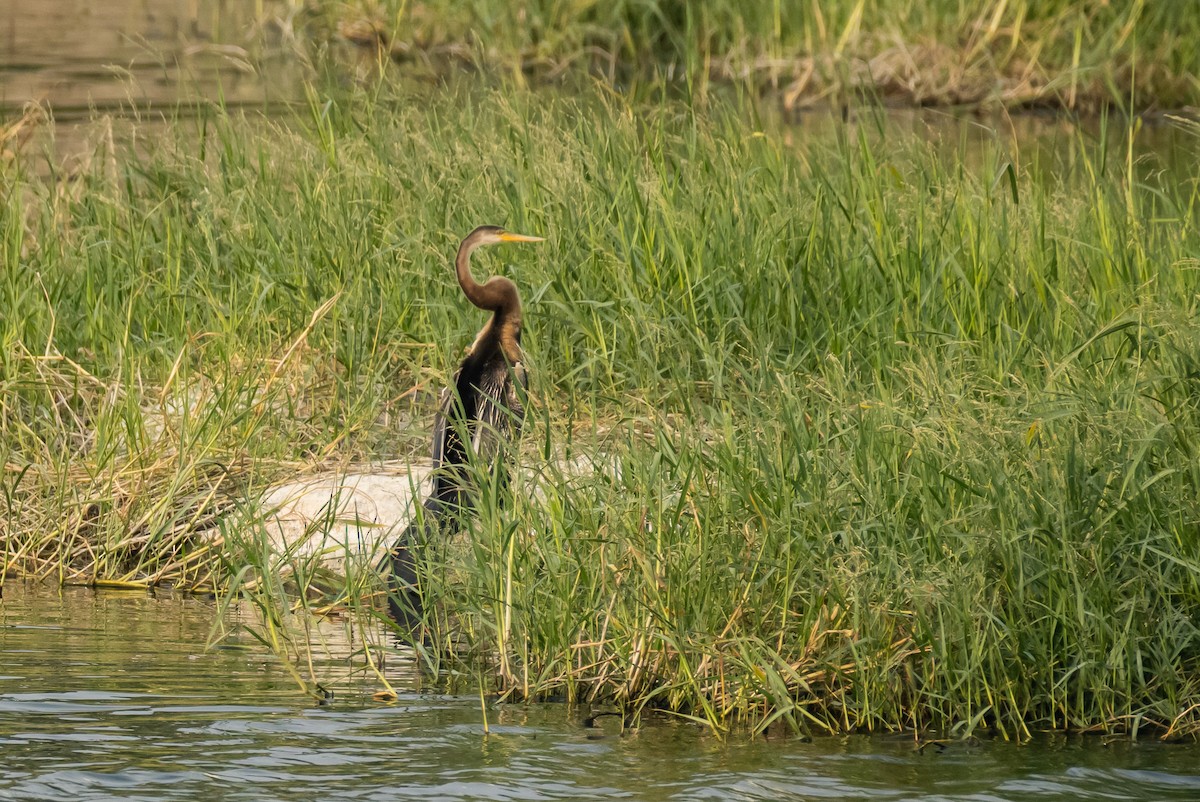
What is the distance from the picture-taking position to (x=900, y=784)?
461cm

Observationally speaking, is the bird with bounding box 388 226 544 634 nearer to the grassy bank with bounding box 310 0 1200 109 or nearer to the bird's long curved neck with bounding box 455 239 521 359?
the bird's long curved neck with bounding box 455 239 521 359

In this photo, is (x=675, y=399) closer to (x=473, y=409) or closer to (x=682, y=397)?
(x=473, y=409)

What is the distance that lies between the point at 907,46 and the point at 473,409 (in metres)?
Answer: 11.4

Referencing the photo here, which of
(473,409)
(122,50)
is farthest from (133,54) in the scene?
(473,409)

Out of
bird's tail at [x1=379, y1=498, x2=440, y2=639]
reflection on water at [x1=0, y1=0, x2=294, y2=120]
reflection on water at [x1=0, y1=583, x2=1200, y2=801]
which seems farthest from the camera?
reflection on water at [x1=0, y1=0, x2=294, y2=120]

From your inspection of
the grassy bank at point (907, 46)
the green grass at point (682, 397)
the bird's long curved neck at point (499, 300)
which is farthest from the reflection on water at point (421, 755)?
the grassy bank at point (907, 46)

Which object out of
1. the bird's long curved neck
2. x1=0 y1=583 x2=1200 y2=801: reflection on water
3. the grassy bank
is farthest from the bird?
the grassy bank

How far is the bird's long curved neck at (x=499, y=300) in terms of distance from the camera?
676 cm

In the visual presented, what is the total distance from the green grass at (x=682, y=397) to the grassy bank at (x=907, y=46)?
794 cm

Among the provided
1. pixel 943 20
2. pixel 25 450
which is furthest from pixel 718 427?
pixel 943 20

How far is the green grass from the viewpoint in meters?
5.07

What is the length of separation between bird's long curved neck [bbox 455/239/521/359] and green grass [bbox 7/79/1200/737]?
26 centimetres

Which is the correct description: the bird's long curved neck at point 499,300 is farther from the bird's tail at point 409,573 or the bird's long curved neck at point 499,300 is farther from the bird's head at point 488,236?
the bird's tail at point 409,573

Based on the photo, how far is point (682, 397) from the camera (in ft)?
19.8
